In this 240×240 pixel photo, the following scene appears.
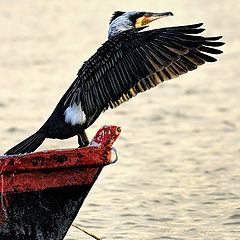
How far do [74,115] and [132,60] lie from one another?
0.64 metres

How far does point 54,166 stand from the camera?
5.88 meters

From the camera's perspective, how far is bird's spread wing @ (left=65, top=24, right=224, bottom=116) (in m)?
6.52

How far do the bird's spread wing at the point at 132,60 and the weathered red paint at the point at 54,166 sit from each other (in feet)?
2.35

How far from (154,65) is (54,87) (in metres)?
6.71

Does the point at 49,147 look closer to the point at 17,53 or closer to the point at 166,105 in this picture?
the point at 166,105

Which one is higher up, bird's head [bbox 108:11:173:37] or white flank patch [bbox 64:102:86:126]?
bird's head [bbox 108:11:173:37]

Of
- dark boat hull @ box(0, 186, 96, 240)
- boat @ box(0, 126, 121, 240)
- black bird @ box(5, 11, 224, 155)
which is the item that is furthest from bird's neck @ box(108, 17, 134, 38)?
dark boat hull @ box(0, 186, 96, 240)

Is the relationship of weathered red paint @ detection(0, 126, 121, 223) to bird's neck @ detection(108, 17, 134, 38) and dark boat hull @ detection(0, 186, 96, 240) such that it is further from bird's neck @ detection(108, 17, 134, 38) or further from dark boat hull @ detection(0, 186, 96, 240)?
bird's neck @ detection(108, 17, 134, 38)

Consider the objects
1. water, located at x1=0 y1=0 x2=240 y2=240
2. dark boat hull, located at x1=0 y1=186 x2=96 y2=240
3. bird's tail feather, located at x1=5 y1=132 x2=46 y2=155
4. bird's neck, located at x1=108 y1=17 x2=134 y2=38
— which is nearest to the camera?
dark boat hull, located at x1=0 y1=186 x2=96 y2=240

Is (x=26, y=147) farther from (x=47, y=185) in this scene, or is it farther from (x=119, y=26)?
(x=119, y=26)

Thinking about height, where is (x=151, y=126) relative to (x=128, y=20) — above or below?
below

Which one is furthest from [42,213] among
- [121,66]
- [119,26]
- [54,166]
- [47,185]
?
[119,26]

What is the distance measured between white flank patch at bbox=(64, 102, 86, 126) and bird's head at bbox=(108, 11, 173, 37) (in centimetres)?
85

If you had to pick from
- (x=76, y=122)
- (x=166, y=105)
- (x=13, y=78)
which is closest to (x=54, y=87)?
(x=13, y=78)
